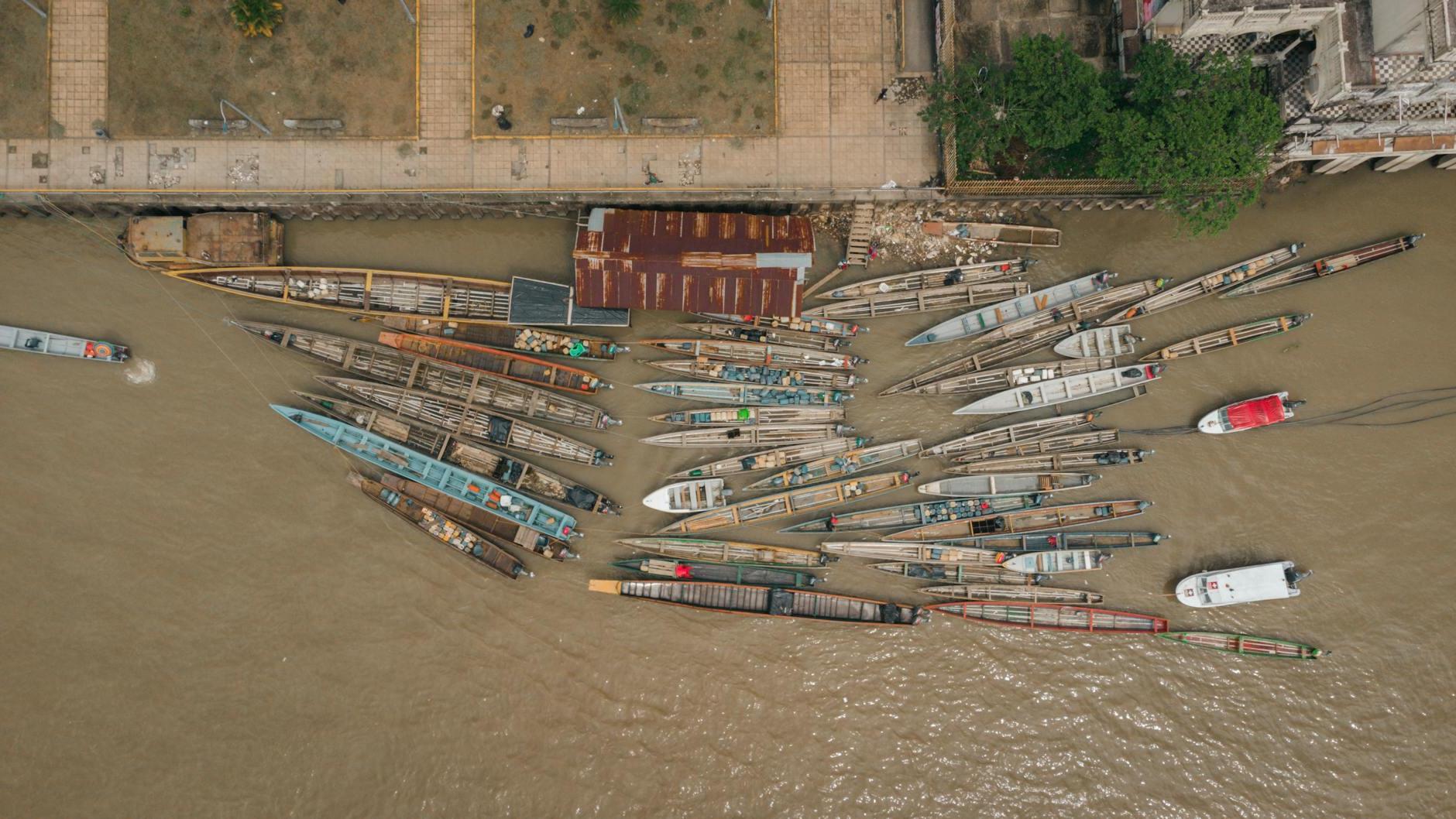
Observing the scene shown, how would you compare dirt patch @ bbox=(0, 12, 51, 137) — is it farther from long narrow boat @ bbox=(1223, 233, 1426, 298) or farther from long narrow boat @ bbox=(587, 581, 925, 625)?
long narrow boat @ bbox=(1223, 233, 1426, 298)

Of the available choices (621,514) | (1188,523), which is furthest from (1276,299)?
(621,514)

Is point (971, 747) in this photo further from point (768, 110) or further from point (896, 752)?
point (768, 110)

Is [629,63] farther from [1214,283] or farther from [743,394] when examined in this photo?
[1214,283]

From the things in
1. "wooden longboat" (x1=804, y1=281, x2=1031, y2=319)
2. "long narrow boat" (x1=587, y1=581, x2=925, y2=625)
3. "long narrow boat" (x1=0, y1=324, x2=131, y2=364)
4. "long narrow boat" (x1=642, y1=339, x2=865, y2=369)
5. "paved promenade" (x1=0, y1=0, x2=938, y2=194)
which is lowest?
"long narrow boat" (x1=587, y1=581, x2=925, y2=625)

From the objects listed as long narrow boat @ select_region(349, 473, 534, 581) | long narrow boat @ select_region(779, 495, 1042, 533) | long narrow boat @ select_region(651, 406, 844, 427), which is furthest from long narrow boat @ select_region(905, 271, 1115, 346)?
long narrow boat @ select_region(349, 473, 534, 581)

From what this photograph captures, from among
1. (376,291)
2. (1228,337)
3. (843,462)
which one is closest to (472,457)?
(376,291)

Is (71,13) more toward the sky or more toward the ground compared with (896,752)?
more toward the sky
